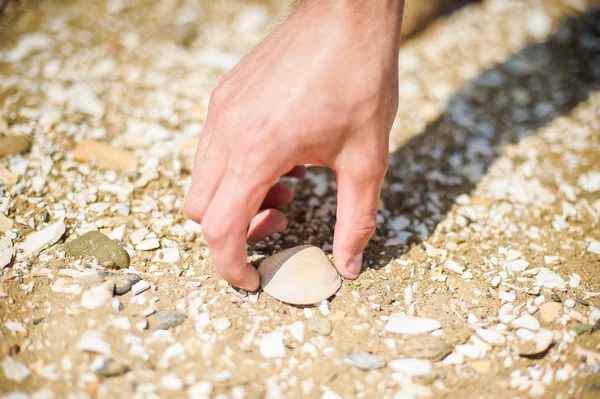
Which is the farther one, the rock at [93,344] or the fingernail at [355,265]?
the fingernail at [355,265]

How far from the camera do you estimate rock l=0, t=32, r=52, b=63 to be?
86.0 inches

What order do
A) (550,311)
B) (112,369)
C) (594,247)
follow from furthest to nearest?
(594,247) → (550,311) → (112,369)

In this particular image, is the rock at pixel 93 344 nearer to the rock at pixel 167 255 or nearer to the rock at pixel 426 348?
the rock at pixel 167 255

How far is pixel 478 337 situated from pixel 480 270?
27 cm

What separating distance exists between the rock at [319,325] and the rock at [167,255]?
46 centimetres

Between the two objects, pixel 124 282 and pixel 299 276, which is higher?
pixel 124 282

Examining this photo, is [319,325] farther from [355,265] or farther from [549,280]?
[549,280]

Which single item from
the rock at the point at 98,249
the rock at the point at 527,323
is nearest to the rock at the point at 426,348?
the rock at the point at 527,323

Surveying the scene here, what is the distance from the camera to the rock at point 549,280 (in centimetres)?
141

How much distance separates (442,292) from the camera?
1396mm

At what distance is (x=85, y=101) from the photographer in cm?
202

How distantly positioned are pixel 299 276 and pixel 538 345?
67cm

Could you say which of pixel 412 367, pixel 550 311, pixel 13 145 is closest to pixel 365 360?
pixel 412 367

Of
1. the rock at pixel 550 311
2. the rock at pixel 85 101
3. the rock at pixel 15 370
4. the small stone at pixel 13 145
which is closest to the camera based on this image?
the rock at pixel 15 370
